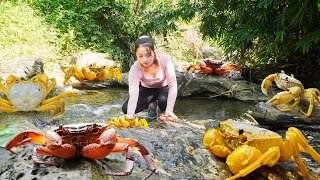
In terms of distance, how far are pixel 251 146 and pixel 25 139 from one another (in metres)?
1.51

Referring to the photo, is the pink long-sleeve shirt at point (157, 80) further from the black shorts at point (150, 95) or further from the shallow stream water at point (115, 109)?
the shallow stream water at point (115, 109)

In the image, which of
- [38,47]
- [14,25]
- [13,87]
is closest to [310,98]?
[13,87]

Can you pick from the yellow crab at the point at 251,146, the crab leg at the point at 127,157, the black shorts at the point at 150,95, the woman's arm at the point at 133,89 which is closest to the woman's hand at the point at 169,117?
the woman's arm at the point at 133,89

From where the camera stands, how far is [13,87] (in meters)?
5.13

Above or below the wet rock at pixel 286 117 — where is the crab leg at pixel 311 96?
above

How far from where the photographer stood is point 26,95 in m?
5.09

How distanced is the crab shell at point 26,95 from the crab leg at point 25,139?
127 inches

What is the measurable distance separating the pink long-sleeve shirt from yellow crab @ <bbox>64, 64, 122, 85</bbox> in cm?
407

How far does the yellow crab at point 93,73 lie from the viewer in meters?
8.44

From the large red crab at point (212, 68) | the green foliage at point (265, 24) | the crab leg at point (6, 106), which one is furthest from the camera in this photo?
the large red crab at point (212, 68)

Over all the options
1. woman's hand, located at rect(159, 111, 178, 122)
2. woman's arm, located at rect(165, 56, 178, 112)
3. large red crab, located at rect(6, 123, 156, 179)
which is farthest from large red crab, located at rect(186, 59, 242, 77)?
large red crab, located at rect(6, 123, 156, 179)

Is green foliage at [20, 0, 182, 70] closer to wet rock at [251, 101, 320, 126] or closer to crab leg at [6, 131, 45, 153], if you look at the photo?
wet rock at [251, 101, 320, 126]

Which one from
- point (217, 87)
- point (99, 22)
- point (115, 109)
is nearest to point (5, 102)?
point (115, 109)

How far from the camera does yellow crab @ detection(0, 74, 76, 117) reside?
5098mm
